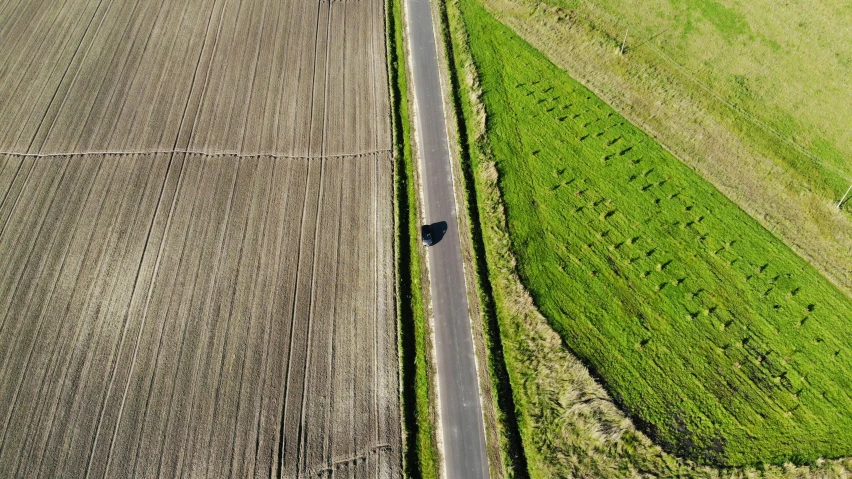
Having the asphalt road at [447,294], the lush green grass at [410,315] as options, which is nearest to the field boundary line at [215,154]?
the lush green grass at [410,315]

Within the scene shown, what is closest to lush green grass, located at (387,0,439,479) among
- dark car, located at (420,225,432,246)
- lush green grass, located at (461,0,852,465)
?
dark car, located at (420,225,432,246)

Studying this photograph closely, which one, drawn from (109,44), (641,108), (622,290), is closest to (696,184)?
(641,108)

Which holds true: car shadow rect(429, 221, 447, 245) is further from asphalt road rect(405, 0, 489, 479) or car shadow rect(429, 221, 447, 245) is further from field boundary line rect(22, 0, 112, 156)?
field boundary line rect(22, 0, 112, 156)

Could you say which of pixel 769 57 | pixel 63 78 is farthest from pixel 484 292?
pixel 63 78

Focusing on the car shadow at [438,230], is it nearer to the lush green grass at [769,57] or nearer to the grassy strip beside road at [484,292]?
the grassy strip beside road at [484,292]

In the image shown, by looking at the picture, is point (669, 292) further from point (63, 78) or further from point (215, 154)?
point (63, 78)

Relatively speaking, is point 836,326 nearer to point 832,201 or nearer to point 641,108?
point 832,201

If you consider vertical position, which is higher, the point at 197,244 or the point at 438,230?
the point at 197,244
